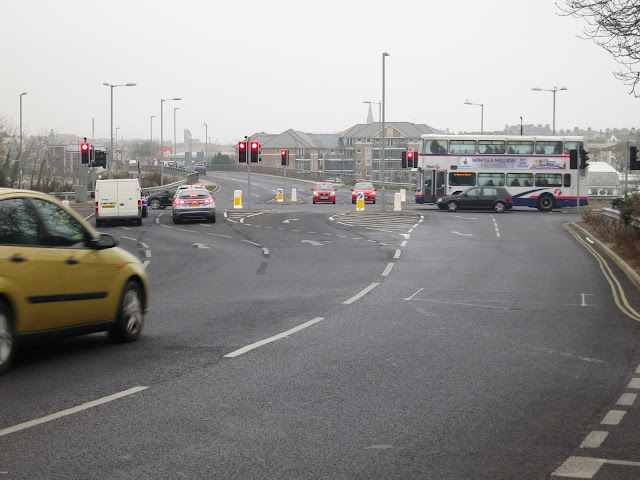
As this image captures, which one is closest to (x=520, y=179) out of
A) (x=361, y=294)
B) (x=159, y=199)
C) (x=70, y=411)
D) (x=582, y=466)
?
(x=159, y=199)

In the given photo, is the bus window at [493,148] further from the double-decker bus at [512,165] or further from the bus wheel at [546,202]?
the bus wheel at [546,202]

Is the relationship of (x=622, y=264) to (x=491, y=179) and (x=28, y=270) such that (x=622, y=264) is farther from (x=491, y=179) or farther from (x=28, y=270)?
(x=491, y=179)

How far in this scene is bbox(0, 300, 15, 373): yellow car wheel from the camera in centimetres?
817

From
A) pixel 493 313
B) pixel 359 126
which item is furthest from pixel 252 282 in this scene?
pixel 359 126

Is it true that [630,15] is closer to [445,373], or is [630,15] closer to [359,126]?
[445,373]

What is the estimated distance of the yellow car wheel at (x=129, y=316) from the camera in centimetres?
1023

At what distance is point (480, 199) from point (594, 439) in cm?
4484

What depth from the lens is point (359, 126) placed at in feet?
652

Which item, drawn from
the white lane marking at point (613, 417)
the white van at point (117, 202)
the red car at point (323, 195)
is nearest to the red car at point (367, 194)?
the red car at point (323, 195)

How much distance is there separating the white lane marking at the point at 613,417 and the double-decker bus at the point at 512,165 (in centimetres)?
4530

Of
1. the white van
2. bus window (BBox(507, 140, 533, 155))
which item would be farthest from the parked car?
bus window (BBox(507, 140, 533, 155))

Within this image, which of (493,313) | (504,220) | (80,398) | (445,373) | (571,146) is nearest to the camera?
(80,398)

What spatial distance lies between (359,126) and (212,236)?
16853 cm

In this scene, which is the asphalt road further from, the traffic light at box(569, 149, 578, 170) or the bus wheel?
the bus wheel
